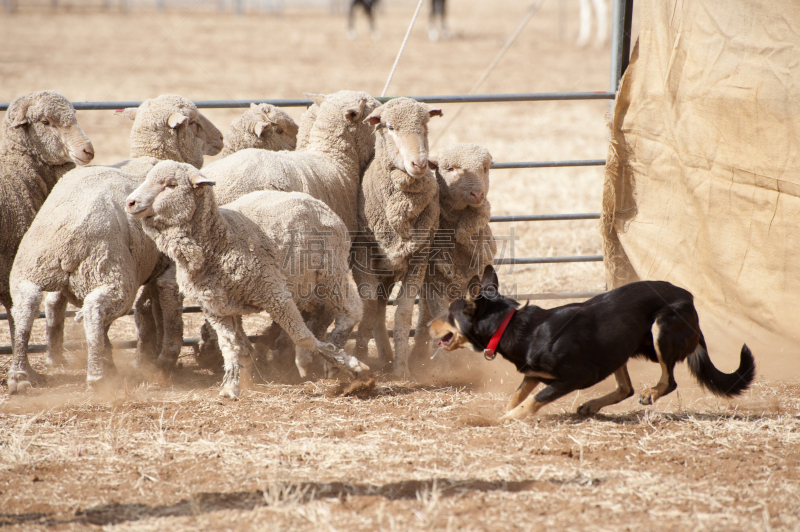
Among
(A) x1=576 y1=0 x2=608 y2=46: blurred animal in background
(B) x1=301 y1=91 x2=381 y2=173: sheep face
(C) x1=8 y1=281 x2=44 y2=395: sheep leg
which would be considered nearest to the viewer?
(C) x1=8 y1=281 x2=44 y2=395: sheep leg

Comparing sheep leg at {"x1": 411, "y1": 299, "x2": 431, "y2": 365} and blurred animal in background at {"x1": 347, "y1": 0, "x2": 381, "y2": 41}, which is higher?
blurred animal in background at {"x1": 347, "y1": 0, "x2": 381, "y2": 41}

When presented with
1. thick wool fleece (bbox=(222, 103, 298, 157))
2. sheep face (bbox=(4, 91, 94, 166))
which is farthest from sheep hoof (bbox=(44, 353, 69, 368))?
thick wool fleece (bbox=(222, 103, 298, 157))

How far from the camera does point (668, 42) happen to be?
16.8ft

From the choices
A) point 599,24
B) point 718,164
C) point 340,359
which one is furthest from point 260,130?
point 599,24

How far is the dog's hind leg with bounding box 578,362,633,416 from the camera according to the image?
14.0 ft

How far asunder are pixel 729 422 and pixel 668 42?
2.77 meters

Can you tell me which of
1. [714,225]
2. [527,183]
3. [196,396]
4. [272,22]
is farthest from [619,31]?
[272,22]

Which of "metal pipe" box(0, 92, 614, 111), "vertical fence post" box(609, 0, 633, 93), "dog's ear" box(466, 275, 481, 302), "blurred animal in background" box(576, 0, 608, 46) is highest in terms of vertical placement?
"blurred animal in background" box(576, 0, 608, 46)

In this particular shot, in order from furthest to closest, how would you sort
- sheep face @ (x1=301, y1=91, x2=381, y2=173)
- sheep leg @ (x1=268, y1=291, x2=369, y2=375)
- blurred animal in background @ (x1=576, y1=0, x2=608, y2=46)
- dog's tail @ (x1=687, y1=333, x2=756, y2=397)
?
blurred animal in background @ (x1=576, y1=0, x2=608, y2=46) < sheep face @ (x1=301, y1=91, x2=381, y2=173) < sheep leg @ (x1=268, y1=291, x2=369, y2=375) < dog's tail @ (x1=687, y1=333, x2=756, y2=397)

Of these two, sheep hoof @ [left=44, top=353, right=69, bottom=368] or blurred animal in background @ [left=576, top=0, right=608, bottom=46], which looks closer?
sheep hoof @ [left=44, top=353, right=69, bottom=368]

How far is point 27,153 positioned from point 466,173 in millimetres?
3169

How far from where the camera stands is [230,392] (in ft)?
14.9

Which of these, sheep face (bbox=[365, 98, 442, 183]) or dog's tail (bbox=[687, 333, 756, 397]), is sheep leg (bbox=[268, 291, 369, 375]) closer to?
sheep face (bbox=[365, 98, 442, 183])

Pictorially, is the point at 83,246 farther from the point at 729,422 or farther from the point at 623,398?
the point at 729,422
